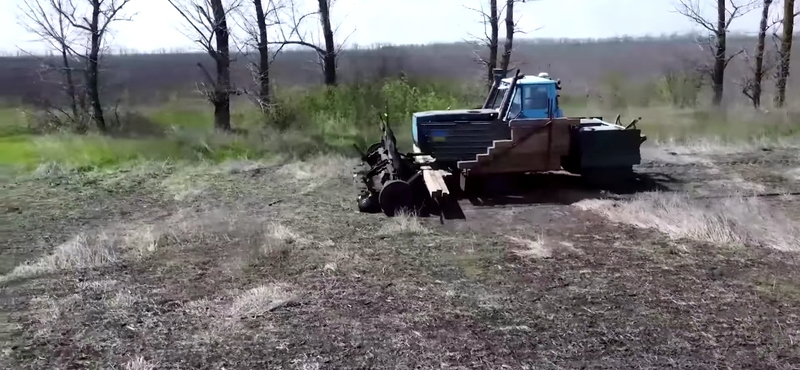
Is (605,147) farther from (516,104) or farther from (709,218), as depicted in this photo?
(709,218)

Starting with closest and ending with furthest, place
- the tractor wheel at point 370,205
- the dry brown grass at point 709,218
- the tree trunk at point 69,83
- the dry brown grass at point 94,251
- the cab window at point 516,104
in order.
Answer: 1. the dry brown grass at point 94,251
2. the dry brown grass at point 709,218
3. the tractor wheel at point 370,205
4. the cab window at point 516,104
5. the tree trunk at point 69,83

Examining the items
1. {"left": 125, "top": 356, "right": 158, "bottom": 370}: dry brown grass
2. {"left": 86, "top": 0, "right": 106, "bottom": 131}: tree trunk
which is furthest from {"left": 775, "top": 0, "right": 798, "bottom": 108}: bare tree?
Answer: {"left": 125, "top": 356, "right": 158, "bottom": 370}: dry brown grass

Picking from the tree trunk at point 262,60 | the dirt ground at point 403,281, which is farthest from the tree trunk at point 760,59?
the tree trunk at point 262,60

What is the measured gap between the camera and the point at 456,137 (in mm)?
11164

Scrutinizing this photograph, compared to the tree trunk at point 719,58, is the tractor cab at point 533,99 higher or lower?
lower

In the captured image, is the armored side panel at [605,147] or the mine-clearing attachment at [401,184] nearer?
the mine-clearing attachment at [401,184]

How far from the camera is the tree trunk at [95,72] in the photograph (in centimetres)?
1541

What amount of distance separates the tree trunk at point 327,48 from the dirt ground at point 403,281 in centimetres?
A: 789

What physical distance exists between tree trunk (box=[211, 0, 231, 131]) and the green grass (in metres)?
0.45

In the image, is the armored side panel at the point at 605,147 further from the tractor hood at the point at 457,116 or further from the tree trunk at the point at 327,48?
the tree trunk at the point at 327,48

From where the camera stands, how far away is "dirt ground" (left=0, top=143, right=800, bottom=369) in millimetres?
5289

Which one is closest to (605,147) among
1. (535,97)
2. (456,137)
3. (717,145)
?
(535,97)

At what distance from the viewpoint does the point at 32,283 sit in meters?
7.04

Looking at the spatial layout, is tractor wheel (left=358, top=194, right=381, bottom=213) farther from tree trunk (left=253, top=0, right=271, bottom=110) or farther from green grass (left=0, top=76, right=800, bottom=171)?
tree trunk (left=253, top=0, right=271, bottom=110)
